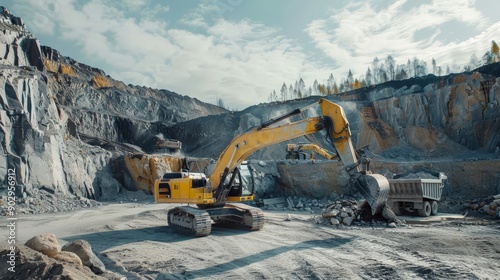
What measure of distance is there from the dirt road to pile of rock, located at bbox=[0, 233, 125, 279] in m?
0.85

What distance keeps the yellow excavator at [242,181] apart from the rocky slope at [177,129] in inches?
420

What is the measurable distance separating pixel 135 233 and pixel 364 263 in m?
6.89

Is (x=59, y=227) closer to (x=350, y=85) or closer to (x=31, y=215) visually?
(x=31, y=215)

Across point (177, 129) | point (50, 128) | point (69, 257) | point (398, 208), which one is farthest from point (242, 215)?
point (177, 129)

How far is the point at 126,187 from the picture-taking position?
85.3 ft

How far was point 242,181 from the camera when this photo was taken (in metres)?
10.4

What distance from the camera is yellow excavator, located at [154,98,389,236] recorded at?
8562mm

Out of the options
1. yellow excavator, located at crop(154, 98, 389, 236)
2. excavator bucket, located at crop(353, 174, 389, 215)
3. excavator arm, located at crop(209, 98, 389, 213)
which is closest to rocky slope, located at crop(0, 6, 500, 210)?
yellow excavator, located at crop(154, 98, 389, 236)

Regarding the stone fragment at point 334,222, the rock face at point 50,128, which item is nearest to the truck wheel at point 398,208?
the stone fragment at point 334,222

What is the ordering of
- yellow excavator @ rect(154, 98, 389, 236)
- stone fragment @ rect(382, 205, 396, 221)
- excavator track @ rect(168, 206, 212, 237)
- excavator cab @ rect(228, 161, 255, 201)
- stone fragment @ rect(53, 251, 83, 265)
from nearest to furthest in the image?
1. stone fragment @ rect(53, 251, 83, 265)
2. yellow excavator @ rect(154, 98, 389, 236)
3. excavator track @ rect(168, 206, 212, 237)
4. excavator cab @ rect(228, 161, 255, 201)
5. stone fragment @ rect(382, 205, 396, 221)

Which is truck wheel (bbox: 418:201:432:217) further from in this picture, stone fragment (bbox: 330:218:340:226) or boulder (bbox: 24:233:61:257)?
boulder (bbox: 24:233:61:257)

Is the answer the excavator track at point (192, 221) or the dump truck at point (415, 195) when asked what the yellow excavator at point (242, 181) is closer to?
the excavator track at point (192, 221)

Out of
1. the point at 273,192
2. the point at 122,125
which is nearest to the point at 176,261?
the point at 273,192

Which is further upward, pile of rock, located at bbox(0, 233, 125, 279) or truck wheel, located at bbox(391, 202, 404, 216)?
pile of rock, located at bbox(0, 233, 125, 279)
